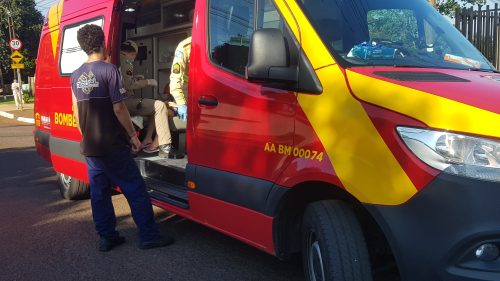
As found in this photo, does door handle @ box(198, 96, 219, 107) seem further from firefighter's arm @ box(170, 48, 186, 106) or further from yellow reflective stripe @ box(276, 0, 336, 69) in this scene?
firefighter's arm @ box(170, 48, 186, 106)

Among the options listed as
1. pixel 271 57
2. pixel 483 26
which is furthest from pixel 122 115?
pixel 483 26

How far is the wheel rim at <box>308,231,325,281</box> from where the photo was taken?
2912mm

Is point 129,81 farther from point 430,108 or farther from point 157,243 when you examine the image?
point 430,108

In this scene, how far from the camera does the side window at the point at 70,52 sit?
17.5 feet

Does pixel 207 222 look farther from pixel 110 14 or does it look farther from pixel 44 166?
pixel 44 166

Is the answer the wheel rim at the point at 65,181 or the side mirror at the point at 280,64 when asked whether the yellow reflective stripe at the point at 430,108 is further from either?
the wheel rim at the point at 65,181

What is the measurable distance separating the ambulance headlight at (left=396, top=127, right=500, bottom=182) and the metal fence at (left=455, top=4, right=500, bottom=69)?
6835 mm

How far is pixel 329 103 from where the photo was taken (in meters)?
2.69

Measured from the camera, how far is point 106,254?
4.28m

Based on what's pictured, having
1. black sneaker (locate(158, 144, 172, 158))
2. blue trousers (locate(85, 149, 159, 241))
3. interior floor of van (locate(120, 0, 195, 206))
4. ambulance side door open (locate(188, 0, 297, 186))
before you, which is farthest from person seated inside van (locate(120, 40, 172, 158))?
ambulance side door open (locate(188, 0, 297, 186))

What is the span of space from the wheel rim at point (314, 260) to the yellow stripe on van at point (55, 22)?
424 centimetres

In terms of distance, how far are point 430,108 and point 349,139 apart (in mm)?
437

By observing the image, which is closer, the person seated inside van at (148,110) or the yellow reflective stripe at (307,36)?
the yellow reflective stripe at (307,36)

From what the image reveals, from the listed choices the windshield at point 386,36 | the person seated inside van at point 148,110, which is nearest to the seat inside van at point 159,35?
the person seated inside van at point 148,110
